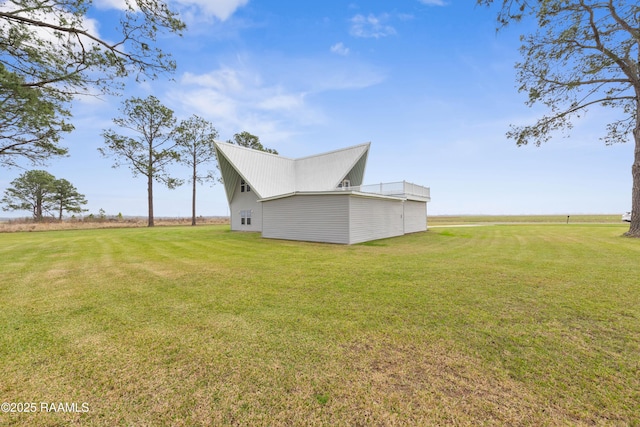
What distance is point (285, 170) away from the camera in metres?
23.0

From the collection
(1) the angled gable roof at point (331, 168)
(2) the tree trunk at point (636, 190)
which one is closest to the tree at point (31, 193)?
(1) the angled gable roof at point (331, 168)

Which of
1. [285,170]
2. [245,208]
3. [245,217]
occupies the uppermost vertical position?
[285,170]

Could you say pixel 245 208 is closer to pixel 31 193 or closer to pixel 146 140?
pixel 146 140

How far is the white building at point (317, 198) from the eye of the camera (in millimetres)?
13672

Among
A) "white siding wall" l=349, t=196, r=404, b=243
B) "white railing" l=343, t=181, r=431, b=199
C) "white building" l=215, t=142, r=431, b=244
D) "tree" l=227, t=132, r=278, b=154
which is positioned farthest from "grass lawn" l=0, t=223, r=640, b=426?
"tree" l=227, t=132, r=278, b=154

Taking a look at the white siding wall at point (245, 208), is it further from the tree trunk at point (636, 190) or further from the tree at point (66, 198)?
the tree at point (66, 198)

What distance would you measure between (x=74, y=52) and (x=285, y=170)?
55.8 ft

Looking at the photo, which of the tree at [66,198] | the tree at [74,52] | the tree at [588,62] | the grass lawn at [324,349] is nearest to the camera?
the grass lawn at [324,349]

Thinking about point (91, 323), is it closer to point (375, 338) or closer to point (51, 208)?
point (375, 338)

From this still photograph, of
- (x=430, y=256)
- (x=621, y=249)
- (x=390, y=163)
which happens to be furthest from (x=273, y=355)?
(x=390, y=163)

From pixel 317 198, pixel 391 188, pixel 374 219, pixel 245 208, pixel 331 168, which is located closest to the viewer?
pixel 317 198

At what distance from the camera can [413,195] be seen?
19594 millimetres

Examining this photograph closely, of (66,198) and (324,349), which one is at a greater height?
(66,198)

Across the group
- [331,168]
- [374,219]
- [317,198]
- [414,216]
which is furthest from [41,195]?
[414,216]
